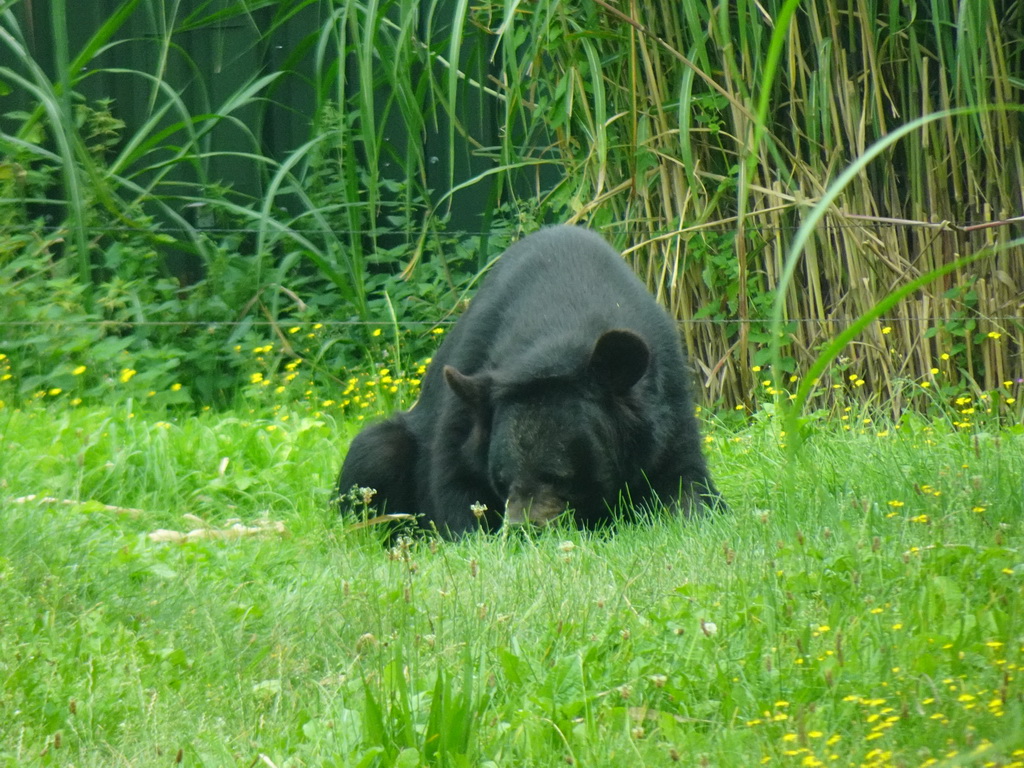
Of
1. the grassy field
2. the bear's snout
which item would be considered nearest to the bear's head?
the bear's snout

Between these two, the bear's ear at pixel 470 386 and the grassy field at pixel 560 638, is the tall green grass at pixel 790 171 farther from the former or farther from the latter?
the grassy field at pixel 560 638

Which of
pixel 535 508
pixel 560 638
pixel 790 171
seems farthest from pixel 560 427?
pixel 790 171

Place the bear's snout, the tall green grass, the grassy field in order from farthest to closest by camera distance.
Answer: the tall green grass, the bear's snout, the grassy field

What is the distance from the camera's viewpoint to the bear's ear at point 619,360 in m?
4.37

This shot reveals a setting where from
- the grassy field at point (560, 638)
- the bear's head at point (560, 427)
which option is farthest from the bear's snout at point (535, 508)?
the grassy field at point (560, 638)

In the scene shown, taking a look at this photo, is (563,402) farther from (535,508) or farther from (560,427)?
(535,508)

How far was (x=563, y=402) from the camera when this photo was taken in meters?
4.52

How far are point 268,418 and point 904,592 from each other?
467cm

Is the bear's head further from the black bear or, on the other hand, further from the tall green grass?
the tall green grass

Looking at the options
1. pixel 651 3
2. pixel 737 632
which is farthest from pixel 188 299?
pixel 737 632

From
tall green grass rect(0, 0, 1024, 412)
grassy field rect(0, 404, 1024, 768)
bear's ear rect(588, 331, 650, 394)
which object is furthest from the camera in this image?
tall green grass rect(0, 0, 1024, 412)

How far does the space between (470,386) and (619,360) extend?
0.55 metres

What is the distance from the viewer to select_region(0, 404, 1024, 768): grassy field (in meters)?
2.27

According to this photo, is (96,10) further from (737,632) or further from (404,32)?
(737,632)
